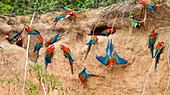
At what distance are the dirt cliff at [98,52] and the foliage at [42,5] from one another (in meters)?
0.28

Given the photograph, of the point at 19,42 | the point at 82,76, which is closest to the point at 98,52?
the point at 82,76

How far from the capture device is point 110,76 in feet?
10.7

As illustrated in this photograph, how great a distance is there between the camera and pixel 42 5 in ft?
13.7

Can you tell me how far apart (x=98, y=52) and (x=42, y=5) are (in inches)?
64.6

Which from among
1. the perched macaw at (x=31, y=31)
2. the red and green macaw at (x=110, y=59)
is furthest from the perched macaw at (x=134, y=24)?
the perched macaw at (x=31, y=31)

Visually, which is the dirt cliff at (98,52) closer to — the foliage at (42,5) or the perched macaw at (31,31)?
the perched macaw at (31,31)

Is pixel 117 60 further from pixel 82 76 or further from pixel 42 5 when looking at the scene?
pixel 42 5

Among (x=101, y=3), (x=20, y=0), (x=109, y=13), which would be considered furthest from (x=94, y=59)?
(x=20, y=0)

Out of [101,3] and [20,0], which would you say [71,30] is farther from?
[20,0]

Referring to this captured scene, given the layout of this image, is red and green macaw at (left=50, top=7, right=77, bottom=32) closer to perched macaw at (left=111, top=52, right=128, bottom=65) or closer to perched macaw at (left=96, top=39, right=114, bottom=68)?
perched macaw at (left=96, top=39, right=114, bottom=68)

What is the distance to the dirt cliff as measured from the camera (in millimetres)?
3084

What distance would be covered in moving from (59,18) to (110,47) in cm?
105

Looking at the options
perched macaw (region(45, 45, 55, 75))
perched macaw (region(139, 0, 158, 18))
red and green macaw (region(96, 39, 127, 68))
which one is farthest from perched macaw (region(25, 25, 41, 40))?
perched macaw (region(139, 0, 158, 18))

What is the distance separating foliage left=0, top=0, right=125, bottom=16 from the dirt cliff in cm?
28
